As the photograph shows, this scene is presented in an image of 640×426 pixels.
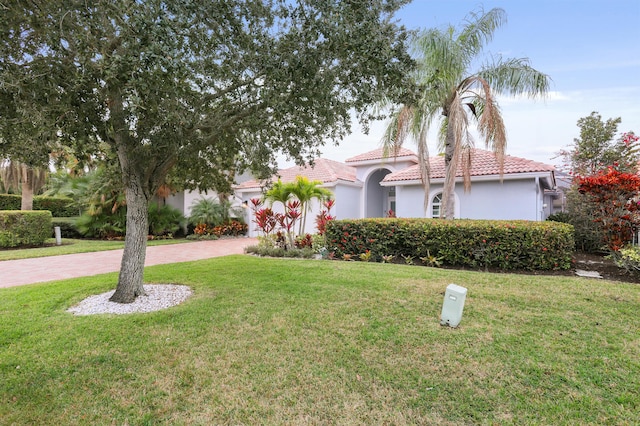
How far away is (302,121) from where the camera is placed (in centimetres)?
594

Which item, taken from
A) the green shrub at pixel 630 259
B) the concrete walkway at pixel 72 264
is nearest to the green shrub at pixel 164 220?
the concrete walkway at pixel 72 264

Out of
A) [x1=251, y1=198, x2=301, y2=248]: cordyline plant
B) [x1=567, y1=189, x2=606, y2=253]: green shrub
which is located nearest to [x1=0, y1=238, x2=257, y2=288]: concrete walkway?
[x1=251, y1=198, x2=301, y2=248]: cordyline plant

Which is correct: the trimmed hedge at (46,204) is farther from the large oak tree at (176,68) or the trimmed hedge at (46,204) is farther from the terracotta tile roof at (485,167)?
the terracotta tile roof at (485,167)

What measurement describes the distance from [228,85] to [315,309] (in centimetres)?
421

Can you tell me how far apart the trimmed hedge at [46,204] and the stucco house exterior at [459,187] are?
16.7 m

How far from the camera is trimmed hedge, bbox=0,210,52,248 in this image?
47.2 feet

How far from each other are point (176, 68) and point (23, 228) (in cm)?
1633

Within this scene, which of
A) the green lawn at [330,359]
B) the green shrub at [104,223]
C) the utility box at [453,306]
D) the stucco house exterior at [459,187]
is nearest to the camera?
the green lawn at [330,359]

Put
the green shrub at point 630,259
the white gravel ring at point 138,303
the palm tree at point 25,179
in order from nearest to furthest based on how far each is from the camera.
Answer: the white gravel ring at point 138,303, the green shrub at point 630,259, the palm tree at point 25,179

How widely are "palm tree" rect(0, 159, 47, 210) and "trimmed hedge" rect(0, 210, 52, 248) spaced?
218 cm

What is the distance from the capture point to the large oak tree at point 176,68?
4125mm

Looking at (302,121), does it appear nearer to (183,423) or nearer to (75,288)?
(183,423)

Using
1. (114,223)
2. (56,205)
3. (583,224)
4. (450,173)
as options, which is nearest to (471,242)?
(450,173)

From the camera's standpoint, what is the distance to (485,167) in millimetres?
14312
